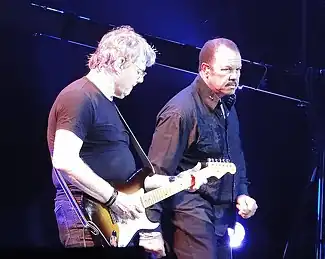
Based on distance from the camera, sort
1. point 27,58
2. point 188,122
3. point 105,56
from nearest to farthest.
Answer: point 105,56
point 188,122
point 27,58

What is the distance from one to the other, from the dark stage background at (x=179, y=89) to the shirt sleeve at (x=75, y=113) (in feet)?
3.03

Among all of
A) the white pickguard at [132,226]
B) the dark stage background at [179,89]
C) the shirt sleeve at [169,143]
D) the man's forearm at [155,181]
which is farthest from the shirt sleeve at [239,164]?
the dark stage background at [179,89]

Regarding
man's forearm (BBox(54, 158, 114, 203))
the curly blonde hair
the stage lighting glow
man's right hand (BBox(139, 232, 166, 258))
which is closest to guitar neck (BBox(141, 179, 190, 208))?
man's right hand (BBox(139, 232, 166, 258))

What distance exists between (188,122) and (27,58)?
3.26 ft

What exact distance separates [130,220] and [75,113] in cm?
47

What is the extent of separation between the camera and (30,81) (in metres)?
3.33

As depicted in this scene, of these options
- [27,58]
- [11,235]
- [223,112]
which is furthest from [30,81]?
[223,112]

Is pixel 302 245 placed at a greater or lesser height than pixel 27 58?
lesser

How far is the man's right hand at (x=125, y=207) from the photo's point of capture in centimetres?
247

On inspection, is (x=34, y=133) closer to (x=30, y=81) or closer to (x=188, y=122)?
(x=30, y=81)

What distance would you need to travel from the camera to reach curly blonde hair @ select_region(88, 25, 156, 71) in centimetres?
261

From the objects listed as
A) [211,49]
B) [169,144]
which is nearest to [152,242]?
[169,144]

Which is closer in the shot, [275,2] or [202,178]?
[202,178]

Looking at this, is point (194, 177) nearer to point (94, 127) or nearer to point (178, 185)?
point (178, 185)
